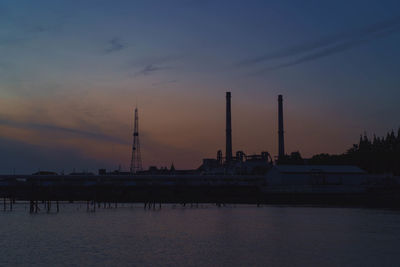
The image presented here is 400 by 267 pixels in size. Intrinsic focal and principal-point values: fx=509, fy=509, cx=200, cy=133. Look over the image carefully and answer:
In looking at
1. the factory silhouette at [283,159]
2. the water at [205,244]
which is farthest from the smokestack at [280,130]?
the water at [205,244]

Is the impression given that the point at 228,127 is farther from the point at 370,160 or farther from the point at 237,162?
the point at 370,160

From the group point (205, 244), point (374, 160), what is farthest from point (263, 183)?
point (205, 244)

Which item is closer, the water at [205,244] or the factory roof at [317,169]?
the water at [205,244]

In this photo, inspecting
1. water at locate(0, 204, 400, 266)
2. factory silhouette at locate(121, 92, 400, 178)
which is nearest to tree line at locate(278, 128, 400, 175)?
factory silhouette at locate(121, 92, 400, 178)

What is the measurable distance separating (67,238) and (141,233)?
857cm

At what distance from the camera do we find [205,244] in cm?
4678

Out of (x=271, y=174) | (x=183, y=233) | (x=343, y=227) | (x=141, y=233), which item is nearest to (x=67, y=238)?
(x=141, y=233)

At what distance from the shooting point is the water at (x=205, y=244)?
37.2 m

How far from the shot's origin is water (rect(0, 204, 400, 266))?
37.2 m

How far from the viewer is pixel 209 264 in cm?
3597

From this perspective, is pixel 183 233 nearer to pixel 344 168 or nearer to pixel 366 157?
pixel 344 168

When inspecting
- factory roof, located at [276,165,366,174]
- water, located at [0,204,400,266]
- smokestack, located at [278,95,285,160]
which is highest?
smokestack, located at [278,95,285,160]

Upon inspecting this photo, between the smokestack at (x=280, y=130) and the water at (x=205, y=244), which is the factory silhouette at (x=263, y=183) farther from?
the water at (x=205, y=244)

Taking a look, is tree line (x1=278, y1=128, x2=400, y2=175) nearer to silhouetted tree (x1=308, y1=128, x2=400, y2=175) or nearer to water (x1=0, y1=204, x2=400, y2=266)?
silhouetted tree (x1=308, y1=128, x2=400, y2=175)
